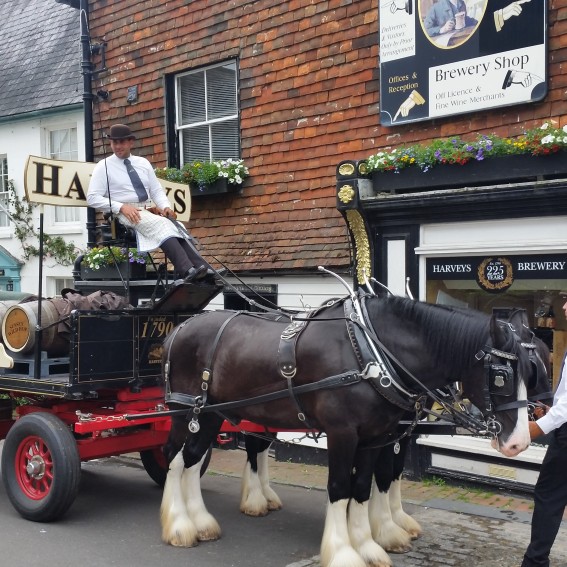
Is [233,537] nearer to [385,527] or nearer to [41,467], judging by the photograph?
[385,527]

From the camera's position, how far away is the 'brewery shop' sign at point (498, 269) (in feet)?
21.1

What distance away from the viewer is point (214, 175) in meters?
8.86

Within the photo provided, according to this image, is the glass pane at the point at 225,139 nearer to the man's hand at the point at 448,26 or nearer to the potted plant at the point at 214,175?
the potted plant at the point at 214,175

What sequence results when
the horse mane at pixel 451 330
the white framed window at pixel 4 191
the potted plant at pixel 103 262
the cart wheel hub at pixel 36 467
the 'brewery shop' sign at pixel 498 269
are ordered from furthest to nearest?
the white framed window at pixel 4 191 < the potted plant at pixel 103 262 < the 'brewery shop' sign at pixel 498 269 < the cart wheel hub at pixel 36 467 < the horse mane at pixel 451 330

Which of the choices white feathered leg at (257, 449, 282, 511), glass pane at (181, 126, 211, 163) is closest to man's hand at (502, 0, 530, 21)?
glass pane at (181, 126, 211, 163)

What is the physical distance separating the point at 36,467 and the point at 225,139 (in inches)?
190

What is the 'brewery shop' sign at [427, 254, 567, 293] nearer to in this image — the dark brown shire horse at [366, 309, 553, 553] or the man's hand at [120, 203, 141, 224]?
the dark brown shire horse at [366, 309, 553, 553]

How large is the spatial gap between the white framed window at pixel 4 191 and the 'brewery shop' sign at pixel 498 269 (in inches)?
334

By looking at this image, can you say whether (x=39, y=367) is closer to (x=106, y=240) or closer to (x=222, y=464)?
(x=106, y=240)

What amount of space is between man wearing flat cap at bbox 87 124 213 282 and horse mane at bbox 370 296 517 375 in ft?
6.44

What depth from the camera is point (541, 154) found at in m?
6.23

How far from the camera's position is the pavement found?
5.22 meters

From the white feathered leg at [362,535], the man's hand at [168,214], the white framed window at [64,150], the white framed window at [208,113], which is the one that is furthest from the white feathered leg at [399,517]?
the white framed window at [64,150]

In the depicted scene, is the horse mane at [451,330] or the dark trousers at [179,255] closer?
the horse mane at [451,330]
